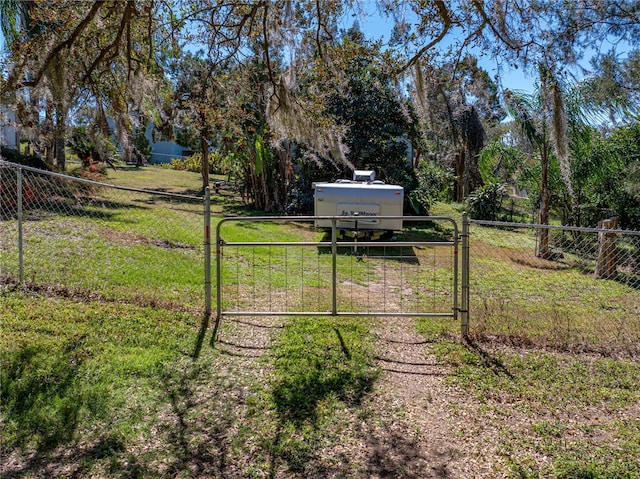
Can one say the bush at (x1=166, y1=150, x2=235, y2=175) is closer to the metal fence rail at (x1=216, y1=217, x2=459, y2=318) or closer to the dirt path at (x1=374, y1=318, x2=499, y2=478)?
the metal fence rail at (x1=216, y1=217, x2=459, y2=318)

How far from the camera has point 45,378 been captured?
14.0 feet

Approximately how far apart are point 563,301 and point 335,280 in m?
4.05

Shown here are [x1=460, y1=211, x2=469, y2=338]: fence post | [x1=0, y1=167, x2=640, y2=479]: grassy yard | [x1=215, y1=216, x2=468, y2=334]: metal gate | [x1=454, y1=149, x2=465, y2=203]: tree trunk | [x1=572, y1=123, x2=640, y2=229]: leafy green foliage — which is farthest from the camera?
[x1=454, y1=149, x2=465, y2=203]: tree trunk

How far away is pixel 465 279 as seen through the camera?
561 cm

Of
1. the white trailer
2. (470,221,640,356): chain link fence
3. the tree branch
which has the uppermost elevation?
the tree branch

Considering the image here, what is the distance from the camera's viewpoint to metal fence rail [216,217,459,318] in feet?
19.0

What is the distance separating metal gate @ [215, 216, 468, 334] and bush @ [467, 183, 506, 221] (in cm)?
873

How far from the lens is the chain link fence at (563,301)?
5867mm

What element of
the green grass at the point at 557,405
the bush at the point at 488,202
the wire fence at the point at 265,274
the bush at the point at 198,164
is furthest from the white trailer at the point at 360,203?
the bush at the point at 198,164

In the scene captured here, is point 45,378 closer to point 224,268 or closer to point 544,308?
point 224,268

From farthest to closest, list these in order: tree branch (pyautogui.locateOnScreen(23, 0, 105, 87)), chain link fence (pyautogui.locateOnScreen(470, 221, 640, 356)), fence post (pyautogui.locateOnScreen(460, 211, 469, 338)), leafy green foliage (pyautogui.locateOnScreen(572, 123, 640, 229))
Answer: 1. leafy green foliage (pyautogui.locateOnScreen(572, 123, 640, 229))
2. chain link fence (pyautogui.locateOnScreen(470, 221, 640, 356))
3. fence post (pyautogui.locateOnScreen(460, 211, 469, 338))
4. tree branch (pyautogui.locateOnScreen(23, 0, 105, 87))

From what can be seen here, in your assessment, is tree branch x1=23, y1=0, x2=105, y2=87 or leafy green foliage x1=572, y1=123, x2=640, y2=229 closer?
tree branch x1=23, y1=0, x2=105, y2=87

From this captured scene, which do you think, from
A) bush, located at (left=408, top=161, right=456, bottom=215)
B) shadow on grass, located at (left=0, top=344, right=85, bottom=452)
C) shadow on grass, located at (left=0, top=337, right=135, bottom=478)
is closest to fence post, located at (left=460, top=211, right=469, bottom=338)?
shadow on grass, located at (left=0, top=337, right=135, bottom=478)

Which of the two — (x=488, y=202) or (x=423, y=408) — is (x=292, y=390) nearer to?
(x=423, y=408)
